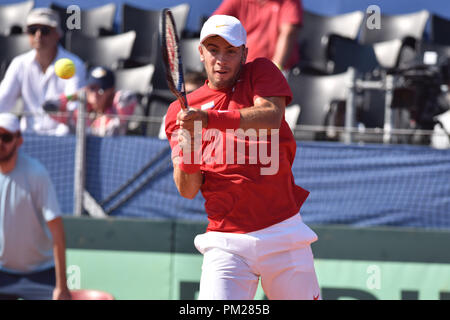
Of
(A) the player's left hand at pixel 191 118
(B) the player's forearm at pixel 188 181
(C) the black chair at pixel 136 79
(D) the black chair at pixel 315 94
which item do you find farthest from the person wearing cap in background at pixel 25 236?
(A) the player's left hand at pixel 191 118

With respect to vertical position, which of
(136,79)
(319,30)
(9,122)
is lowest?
(9,122)

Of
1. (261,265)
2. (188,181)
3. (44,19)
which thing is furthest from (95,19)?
(261,265)

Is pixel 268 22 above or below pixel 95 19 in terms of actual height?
below

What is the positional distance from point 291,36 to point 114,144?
5.63 feet

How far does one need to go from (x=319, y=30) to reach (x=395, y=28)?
95 cm

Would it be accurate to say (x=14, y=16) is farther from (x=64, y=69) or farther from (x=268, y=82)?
(x=268, y=82)

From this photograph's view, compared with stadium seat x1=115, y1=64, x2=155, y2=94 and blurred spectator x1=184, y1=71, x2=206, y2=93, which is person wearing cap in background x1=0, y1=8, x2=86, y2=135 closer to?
blurred spectator x1=184, y1=71, x2=206, y2=93

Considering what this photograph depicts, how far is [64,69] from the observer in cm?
548

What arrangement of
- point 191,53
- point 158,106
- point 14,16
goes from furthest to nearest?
point 14,16 → point 191,53 → point 158,106

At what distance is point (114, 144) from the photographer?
5.70m

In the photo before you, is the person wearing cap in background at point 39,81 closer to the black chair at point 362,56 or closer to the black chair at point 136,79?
the black chair at point 136,79

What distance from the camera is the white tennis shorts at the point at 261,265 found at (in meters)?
3.20

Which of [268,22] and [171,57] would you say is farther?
[268,22]

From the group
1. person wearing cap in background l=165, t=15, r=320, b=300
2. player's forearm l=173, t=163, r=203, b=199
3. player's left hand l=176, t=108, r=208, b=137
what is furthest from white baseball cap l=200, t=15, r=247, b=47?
player's forearm l=173, t=163, r=203, b=199
